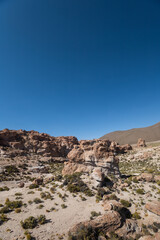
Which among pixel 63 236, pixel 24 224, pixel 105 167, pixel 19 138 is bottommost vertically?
pixel 63 236

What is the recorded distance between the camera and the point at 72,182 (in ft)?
69.0

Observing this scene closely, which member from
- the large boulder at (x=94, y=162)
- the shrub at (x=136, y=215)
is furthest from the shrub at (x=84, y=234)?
the large boulder at (x=94, y=162)

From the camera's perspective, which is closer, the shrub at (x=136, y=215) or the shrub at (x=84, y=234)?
the shrub at (x=84, y=234)

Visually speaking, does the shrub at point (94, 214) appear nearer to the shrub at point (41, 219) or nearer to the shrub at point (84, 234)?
the shrub at point (84, 234)

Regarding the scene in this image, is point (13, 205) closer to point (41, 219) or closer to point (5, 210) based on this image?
point (5, 210)

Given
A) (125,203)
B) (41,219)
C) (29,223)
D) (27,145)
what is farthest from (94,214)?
(27,145)

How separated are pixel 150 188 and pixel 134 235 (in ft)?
44.6

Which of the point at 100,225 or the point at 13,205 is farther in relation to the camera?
the point at 13,205

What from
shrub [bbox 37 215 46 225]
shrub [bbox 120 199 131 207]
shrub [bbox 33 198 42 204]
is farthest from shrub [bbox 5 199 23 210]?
shrub [bbox 120 199 131 207]

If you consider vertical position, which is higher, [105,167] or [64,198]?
[105,167]

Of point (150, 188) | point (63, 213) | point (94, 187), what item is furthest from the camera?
point (150, 188)

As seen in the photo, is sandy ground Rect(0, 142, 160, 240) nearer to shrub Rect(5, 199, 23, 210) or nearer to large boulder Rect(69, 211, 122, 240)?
shrub Rect(5, 199, 23, 210)

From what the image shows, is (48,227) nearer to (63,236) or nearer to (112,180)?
(63,236)

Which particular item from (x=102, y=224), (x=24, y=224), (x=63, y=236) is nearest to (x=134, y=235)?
(x=102, y=224)
